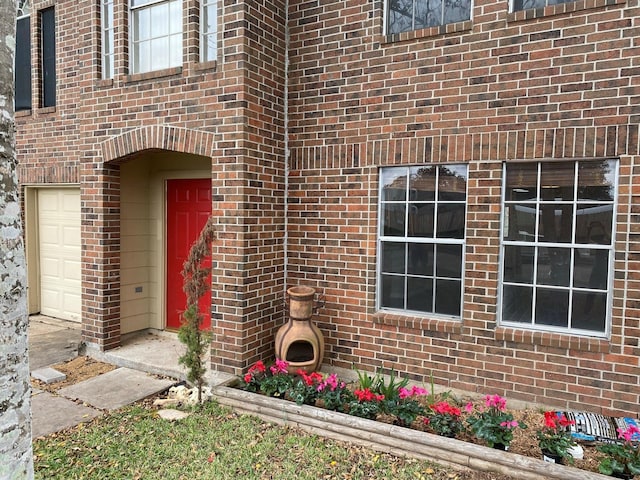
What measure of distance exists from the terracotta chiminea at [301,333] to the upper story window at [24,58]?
241 inches

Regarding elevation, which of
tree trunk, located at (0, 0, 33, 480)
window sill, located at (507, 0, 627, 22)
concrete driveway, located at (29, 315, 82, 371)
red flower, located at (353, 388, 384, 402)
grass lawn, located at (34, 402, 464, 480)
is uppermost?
window sill, located at (507, 0, 627, 22)

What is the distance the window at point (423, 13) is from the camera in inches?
180

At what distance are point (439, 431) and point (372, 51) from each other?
3816 millimetres

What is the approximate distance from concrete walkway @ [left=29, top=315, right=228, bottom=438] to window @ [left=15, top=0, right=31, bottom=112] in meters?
3.87

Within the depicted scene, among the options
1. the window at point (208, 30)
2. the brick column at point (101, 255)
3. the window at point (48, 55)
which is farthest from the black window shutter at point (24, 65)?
the window at point (208, 30)

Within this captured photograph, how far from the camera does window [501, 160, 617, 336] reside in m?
4.06

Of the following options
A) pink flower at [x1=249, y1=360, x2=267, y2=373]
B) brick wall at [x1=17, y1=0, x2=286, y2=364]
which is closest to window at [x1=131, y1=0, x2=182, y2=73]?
brick wall at [x1=17, y1=0, x2=286, y2=364]

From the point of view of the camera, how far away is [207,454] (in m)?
3.62

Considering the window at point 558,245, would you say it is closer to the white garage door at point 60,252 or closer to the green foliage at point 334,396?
the green foliage at point 334,396

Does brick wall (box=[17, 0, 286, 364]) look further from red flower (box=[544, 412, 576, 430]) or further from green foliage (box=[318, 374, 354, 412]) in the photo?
red flower (box=[544, 412, 576, 430])

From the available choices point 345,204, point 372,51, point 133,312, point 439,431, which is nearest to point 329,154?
point 345,204

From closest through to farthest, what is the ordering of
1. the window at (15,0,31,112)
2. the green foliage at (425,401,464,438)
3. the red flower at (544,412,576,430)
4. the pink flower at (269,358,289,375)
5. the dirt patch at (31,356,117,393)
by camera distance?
1. the red flower at (544,412,576,430)
2. the green foliage at (425,401,464,438)
3. the pink flower at (269,358,289,375)
4. the dirt patch at (31,356,117,393)
5. the window at (15,0,31,112)

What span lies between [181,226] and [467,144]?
4.14 metres

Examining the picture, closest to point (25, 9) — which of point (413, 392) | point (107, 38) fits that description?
point (107, 38)
